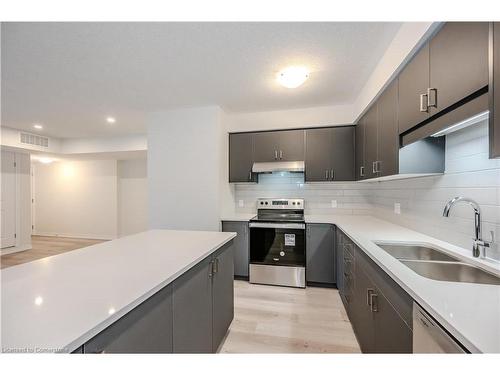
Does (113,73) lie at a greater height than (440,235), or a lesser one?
greater

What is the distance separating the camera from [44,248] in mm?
5152

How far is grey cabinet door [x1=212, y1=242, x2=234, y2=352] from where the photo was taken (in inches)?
62.6

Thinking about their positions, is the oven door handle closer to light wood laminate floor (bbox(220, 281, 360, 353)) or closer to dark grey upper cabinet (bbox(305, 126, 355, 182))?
dark grey upper cabinet (bbox(305, 126, 355, 182))

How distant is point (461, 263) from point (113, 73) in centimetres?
320

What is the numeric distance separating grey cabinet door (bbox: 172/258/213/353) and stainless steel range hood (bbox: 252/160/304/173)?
193cm

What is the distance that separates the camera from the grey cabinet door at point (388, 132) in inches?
67.9

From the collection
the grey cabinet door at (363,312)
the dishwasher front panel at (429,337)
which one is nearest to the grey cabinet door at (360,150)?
the grey cabinet door at (363,312)

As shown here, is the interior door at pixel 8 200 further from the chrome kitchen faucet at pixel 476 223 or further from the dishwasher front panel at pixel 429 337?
the chrome kitchen faucet at pixel 476 223

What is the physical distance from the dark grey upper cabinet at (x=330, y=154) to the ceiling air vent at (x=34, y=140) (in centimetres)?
527

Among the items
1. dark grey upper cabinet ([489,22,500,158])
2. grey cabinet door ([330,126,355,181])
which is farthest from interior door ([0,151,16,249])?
dark grey upper cabinet ([489,22,500,158])

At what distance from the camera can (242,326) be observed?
6.87 feet
